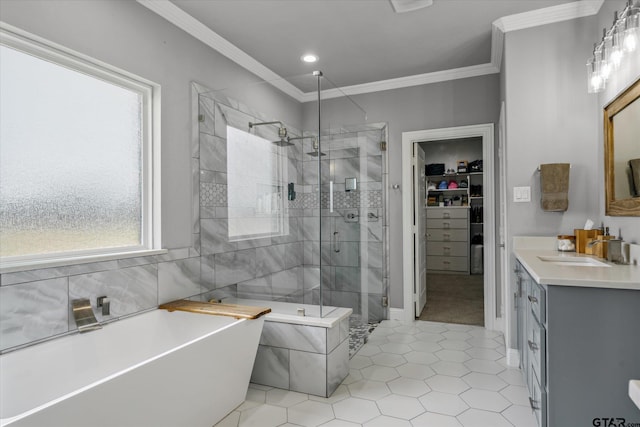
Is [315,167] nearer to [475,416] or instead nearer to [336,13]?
[336,13]

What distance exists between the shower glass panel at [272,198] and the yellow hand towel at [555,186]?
1.49m

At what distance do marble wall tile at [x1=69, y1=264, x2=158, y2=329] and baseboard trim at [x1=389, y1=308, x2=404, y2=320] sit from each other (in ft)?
8.41

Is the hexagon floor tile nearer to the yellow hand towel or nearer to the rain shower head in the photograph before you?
the yellow hand towel

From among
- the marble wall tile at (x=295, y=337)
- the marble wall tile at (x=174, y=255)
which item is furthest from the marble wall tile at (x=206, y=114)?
the marble wall tile at (x=295, y=337)

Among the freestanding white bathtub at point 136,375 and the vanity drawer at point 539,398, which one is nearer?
the freestanding white bathtub at point 136,375

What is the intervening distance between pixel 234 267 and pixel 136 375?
4.80 feet

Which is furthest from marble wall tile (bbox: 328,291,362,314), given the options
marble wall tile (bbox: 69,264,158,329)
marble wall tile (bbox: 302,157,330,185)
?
marble wall tile (bbox: 69,264,158,329)

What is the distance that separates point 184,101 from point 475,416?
2.82 m

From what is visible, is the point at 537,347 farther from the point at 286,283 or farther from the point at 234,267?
the point at 234,267

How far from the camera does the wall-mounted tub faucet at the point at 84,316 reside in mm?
2047

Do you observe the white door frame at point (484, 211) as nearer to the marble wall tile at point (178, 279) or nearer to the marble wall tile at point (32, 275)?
the marble wall tile at point (178, 279)

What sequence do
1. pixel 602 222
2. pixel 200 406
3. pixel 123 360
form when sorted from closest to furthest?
pixel 200 406
pixel 123 360
pixel 602 222

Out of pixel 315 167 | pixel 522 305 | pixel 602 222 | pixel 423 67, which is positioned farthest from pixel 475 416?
pixel 423 67

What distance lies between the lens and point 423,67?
3783 mm
